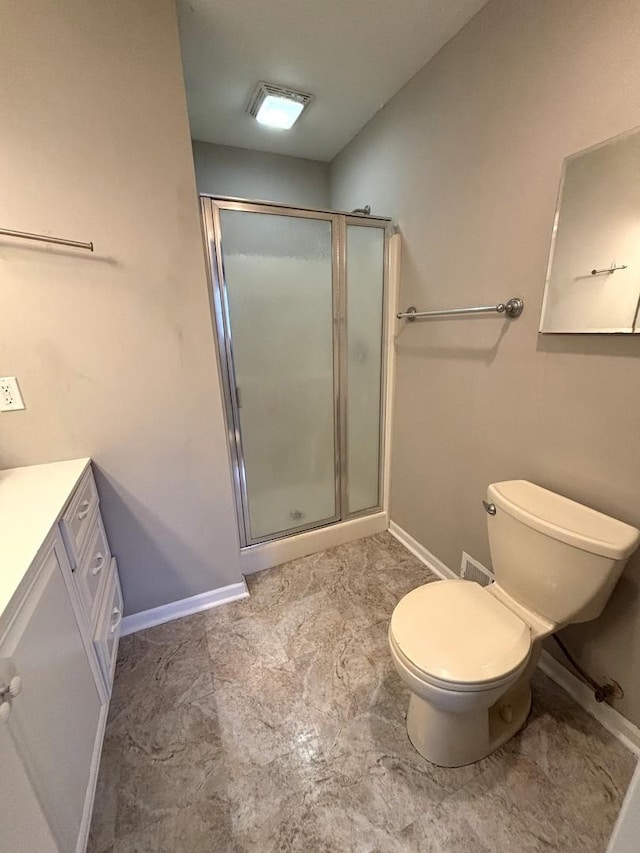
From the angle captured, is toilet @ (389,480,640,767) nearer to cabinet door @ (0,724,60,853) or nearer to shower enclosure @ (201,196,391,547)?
cabinet door @ (0,724,60,853)

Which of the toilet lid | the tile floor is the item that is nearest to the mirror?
the toilet lid

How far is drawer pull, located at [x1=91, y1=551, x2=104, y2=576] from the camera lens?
1.24 m

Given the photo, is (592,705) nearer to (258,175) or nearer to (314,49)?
(314,49)

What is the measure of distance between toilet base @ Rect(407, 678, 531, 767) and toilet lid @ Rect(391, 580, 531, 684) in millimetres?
166

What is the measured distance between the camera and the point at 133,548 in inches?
61.0

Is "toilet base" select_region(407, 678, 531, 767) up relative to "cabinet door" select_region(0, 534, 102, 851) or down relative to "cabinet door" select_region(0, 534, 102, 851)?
down

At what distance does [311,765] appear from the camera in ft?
3.62

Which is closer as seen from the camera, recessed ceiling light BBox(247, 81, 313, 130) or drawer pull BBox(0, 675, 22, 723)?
drawer pull BBox(0, 675, 22, 723)

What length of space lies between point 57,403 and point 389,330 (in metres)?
1.71

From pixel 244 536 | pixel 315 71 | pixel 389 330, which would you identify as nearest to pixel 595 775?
pixel 244 536

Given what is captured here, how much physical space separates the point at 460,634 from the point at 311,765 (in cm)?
66

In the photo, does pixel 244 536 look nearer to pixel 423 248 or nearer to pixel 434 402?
pixel 434 402

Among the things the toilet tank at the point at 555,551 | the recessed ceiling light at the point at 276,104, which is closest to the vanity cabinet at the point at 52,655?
the toilet tank at the point at 555,551

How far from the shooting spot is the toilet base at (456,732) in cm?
106
